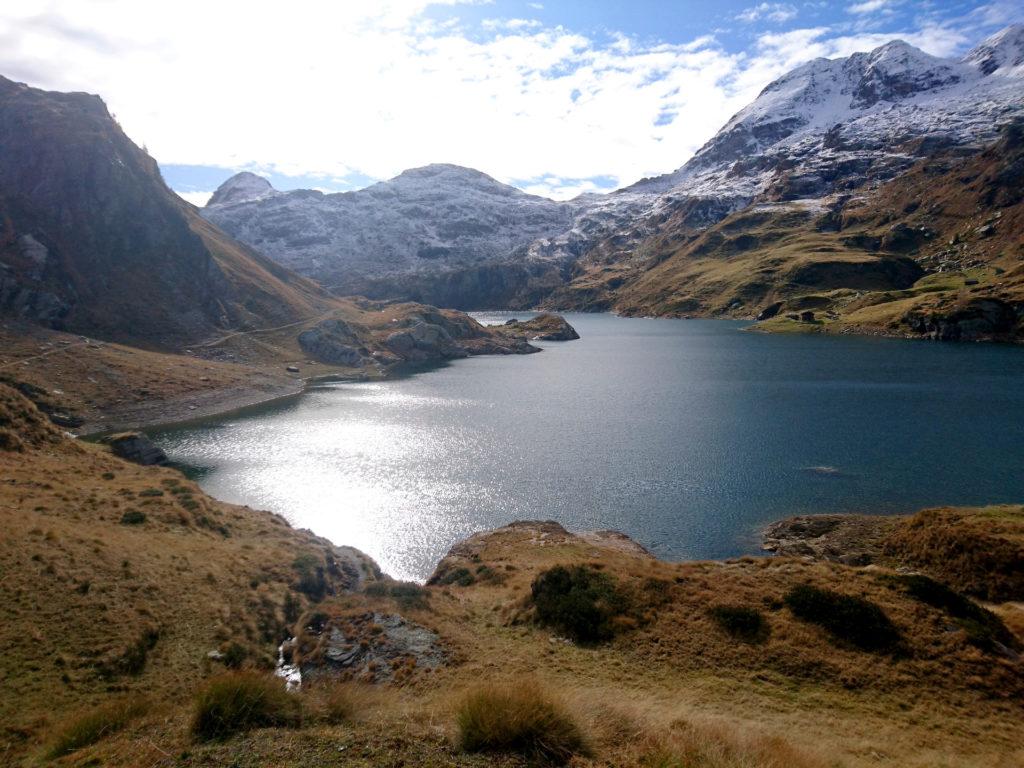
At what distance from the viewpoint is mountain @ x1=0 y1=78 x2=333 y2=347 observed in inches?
4712

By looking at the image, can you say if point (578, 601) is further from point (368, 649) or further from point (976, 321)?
point (976, 321)

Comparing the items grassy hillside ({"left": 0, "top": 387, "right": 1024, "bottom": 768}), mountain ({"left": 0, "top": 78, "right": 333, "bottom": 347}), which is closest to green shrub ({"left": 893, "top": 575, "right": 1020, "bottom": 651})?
grassy hillside ({"left": 0, "top": 387, "right": 1024, "bottom": 768})

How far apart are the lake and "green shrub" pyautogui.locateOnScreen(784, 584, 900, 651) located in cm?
2092

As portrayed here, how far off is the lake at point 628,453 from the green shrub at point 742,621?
2187 cm

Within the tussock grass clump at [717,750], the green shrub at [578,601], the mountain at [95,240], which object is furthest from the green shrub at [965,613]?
the mountain at [95,240]

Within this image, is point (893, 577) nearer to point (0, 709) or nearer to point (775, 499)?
point (775, 499)

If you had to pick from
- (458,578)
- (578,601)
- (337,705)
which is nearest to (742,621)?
(578,601)

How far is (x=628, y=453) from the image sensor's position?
76.3 meters

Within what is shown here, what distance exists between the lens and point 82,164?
139750 mm

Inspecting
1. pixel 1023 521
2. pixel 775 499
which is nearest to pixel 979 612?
pixel 1023 521

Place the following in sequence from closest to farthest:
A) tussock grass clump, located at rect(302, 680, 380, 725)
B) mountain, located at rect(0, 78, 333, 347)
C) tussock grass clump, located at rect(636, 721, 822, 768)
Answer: tussock grass clump, located at rect(636, 721, 822, 768)
tussock grass clump, located at rect(302, 680, 380, 725)
mountain, located at rect(0, 78, 333, 347)

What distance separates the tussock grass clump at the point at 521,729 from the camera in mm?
12875

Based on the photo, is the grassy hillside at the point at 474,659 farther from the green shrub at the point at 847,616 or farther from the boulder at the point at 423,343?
the boulder at the point at 423,343

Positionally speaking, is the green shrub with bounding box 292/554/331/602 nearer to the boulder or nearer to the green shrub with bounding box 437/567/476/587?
the green shrub with bounding box 437/567/476/587
